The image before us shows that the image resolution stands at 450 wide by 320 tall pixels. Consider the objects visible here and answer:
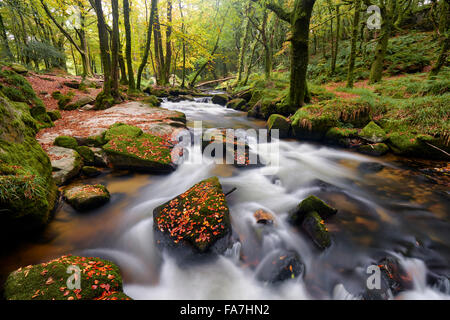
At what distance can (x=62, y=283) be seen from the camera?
2.07 m

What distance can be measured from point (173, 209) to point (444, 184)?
639 centimetres

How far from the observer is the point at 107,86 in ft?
33.1

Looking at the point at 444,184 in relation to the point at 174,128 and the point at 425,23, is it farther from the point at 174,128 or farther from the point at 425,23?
the point at 425,23

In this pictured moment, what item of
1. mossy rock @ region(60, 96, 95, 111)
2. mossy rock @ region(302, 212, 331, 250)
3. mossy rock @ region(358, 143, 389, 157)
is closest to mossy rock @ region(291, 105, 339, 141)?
mossy rock @ region(358, 143, 389, 157)

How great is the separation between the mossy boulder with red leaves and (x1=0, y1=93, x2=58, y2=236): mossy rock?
153 centimetres

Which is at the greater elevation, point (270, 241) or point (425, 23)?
point (425, 23)

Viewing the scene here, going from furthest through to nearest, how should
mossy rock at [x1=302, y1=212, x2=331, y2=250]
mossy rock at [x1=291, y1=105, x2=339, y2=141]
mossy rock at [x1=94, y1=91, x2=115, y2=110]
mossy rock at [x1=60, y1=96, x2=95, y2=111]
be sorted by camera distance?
mossy rock at [x1=94, y1=91, x2=115, y2=110] → mossy rock at [x1=60, y1=96, x2=95, y2=111] → mossy rock at [x1=291, y1=105, x2=339, y2=141] → mossy rock at [x1=302, y1=212, x2=331, y2=250]

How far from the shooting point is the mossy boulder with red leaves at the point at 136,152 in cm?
536

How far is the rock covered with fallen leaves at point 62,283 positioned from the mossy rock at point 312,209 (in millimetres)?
3003

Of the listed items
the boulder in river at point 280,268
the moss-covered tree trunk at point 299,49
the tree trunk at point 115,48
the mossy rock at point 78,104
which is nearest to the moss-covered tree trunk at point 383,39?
the moss-covered tree trunk at point 299,49

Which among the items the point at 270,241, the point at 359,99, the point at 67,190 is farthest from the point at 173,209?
the point at 359,99

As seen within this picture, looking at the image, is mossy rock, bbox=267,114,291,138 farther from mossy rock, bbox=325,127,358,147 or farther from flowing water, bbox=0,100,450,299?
flowing water, bbox=0,100,450,299

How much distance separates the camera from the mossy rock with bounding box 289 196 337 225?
367 cm

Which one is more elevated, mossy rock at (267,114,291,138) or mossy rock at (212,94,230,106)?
mossy rock at (212,94,230,106)
